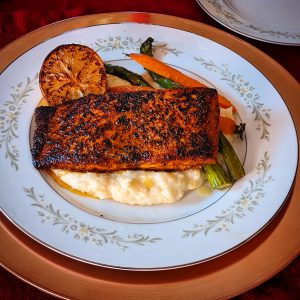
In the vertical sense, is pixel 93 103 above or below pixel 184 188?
above

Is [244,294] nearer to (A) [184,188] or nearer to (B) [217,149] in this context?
(A) [184,188]

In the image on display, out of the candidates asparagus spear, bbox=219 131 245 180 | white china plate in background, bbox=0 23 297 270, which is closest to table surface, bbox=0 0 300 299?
white china plate in background, bbox=0 23 297 270

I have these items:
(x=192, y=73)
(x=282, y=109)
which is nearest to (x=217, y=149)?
(x=282, y=109)

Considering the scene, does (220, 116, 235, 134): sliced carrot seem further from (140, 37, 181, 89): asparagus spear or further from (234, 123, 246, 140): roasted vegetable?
(140, 37, 181, 89): asparagus spear

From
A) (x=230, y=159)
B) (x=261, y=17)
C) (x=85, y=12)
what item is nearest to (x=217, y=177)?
(x=230, y=159)

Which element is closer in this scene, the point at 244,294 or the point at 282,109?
the point at 244,294

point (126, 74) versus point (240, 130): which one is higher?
point (126, 74)

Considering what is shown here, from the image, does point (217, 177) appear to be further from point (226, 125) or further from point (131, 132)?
point (131, 132)
